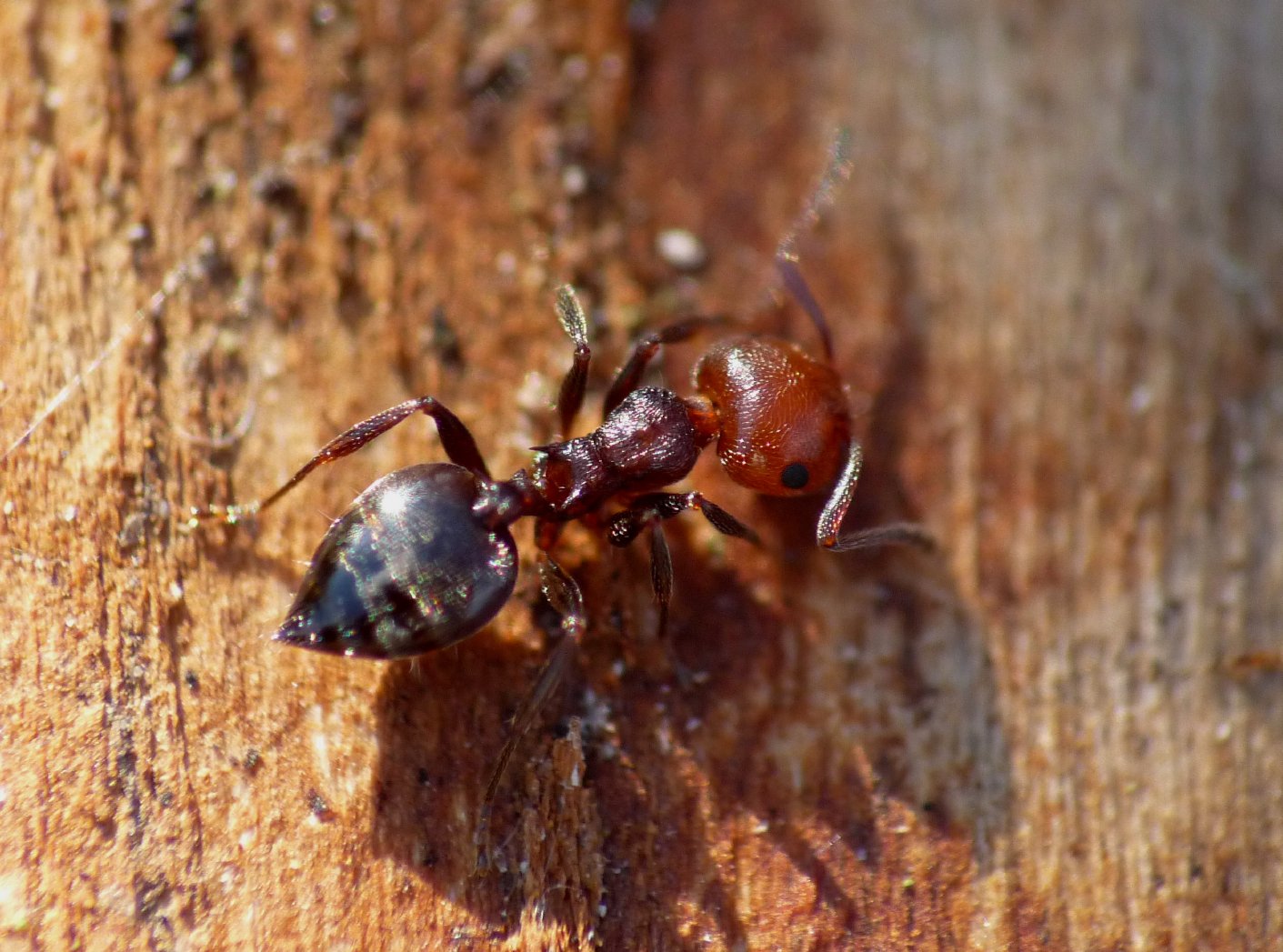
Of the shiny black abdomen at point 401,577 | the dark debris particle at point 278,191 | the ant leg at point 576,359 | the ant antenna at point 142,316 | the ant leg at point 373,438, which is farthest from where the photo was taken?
the dark debris particle at point 278,191

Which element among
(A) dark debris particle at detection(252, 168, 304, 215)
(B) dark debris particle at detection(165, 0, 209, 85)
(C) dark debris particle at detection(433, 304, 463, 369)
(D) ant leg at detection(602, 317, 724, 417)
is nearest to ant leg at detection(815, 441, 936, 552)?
(D) ant leg at detection(602, 317, 724, 417)

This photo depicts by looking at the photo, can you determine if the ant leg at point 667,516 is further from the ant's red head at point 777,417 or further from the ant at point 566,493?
the ant's red head at point 777,417

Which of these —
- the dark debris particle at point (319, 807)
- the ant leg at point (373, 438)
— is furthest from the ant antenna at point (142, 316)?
the dark debris particle at point (319, 807)

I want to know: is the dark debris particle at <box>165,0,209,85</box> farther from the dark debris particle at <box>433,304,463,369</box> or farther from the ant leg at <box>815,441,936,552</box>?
the ant leg at <box>815,441,936,552</box>

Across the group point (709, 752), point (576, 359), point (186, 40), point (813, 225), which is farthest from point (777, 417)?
point (186, 40)

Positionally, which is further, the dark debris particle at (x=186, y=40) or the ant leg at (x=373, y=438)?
the dark debris particle at (x=186, y=40)

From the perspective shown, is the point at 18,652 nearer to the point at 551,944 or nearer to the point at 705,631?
the point at 551,944
